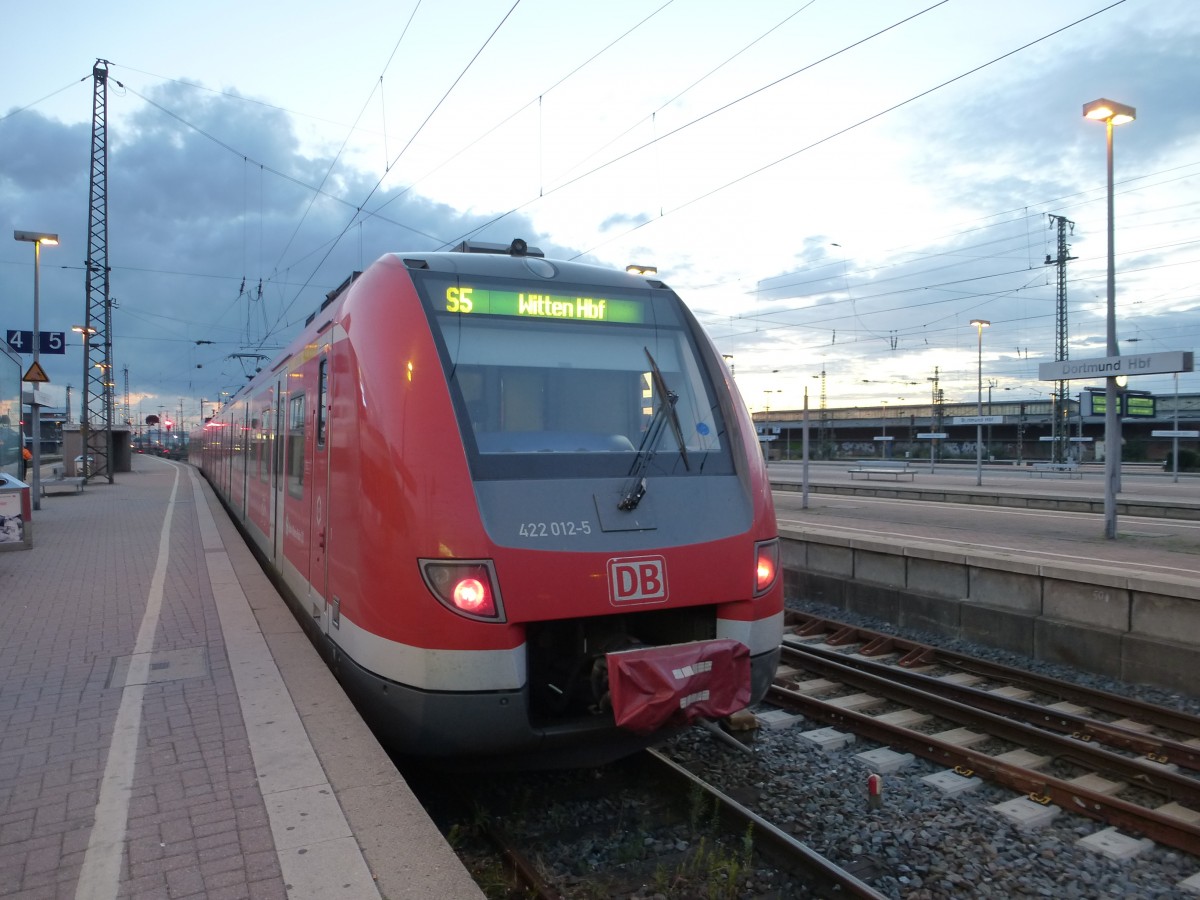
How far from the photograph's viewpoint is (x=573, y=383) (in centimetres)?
484

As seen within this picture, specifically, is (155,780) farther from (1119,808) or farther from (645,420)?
(1119,808)

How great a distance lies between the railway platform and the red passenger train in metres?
0.45

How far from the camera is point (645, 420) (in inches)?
193

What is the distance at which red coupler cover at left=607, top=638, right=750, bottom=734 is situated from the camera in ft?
12.9

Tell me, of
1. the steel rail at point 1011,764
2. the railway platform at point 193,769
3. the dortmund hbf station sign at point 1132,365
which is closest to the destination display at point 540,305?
the railway platform at point 193,769

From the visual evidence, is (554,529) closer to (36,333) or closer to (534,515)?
(534,515)

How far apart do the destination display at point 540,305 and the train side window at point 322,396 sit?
51.8 inches

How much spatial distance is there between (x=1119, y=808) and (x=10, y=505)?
13155 mm

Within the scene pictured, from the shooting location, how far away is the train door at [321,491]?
528cm

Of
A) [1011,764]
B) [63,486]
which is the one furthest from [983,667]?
[63,486]

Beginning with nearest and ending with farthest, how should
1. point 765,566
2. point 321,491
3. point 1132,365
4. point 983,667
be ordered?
point 765,566 → point 321,491 → point 983,667 → point 1132,365

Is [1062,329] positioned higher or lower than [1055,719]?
higher

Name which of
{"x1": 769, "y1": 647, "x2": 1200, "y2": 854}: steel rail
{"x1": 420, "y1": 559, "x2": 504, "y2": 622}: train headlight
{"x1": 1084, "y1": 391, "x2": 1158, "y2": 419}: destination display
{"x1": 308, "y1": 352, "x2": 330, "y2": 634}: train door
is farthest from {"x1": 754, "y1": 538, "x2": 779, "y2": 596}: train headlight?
{"x1": 1084, "y1": 391, "x2": 1158, "y2": 419}: destination display

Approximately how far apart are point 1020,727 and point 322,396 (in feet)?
17.8
